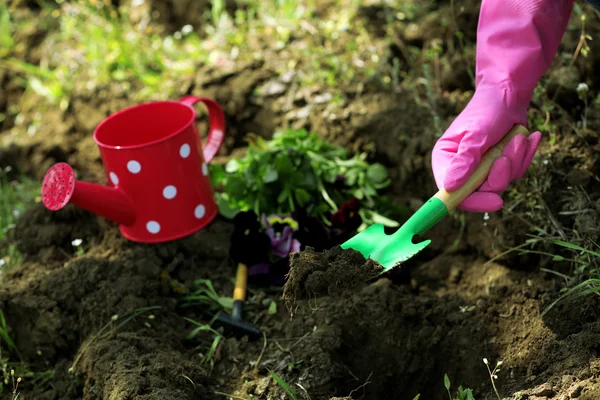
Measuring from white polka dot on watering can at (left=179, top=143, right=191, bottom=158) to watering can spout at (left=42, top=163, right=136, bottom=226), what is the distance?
0.24m

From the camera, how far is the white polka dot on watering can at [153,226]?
7.98 feet

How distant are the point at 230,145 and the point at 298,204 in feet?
2.30

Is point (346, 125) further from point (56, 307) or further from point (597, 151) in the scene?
point (56, 307)

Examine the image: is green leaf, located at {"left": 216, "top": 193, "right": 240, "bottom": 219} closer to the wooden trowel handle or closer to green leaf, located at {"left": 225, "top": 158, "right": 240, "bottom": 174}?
green leaf, located at {"left": 225, "top": 158, "right": 240, "bottom": 174}

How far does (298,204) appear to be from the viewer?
8.48ft

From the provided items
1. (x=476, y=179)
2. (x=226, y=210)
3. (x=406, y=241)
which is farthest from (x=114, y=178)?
(x=476, y=179)

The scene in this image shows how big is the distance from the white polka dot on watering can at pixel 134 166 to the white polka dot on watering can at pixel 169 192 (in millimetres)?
116

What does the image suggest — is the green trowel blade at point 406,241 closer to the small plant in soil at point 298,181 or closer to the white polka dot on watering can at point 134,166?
the small plant in soil at point 298,181

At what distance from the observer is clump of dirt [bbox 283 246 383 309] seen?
68.4 inches

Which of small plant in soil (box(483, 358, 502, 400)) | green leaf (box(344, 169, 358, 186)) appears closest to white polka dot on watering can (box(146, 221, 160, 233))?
green leaf (box(344, 169, 358, 186))

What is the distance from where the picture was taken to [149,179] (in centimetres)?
237

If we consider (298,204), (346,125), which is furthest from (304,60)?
(298,204)

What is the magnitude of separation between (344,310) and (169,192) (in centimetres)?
73

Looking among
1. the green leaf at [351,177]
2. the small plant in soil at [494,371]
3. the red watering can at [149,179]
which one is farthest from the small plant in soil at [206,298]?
the small plant in soil at [494,371]
